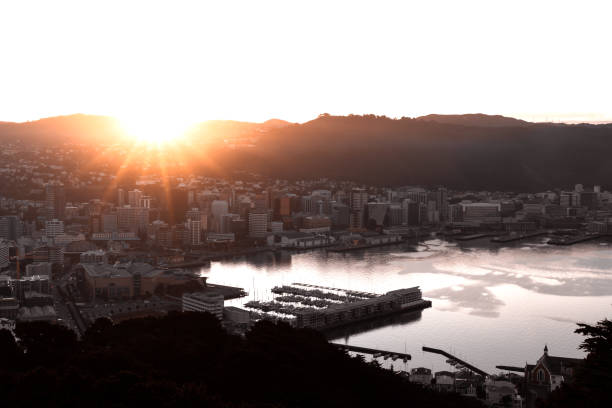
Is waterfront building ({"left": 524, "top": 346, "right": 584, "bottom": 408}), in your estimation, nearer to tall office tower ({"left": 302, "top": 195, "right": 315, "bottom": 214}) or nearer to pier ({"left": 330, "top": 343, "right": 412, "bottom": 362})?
pier ({"left": 330, "top": 343, "right": 412, "bottom": 362})

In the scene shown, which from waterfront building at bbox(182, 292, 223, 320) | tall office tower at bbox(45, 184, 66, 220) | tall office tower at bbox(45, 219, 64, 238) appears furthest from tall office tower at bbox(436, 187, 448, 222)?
waterfront building at bbox(182, 292, 223, 320)

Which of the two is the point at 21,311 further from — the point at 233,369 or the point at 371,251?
the point at 371,251

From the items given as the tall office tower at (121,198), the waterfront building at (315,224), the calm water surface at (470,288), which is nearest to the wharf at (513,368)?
the calm water surface at (470,288)

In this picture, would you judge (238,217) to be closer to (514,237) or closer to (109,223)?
(109,223)

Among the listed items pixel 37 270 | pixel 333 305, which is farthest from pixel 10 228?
pixel 333 305

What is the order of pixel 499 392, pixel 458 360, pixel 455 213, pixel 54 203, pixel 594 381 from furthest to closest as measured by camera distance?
pixel 455 213, pixel 54 203, pixel 458 360, pixel 499 392, pixel 594 381

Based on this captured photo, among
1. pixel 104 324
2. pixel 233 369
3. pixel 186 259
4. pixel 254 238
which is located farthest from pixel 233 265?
pixel 233 369
